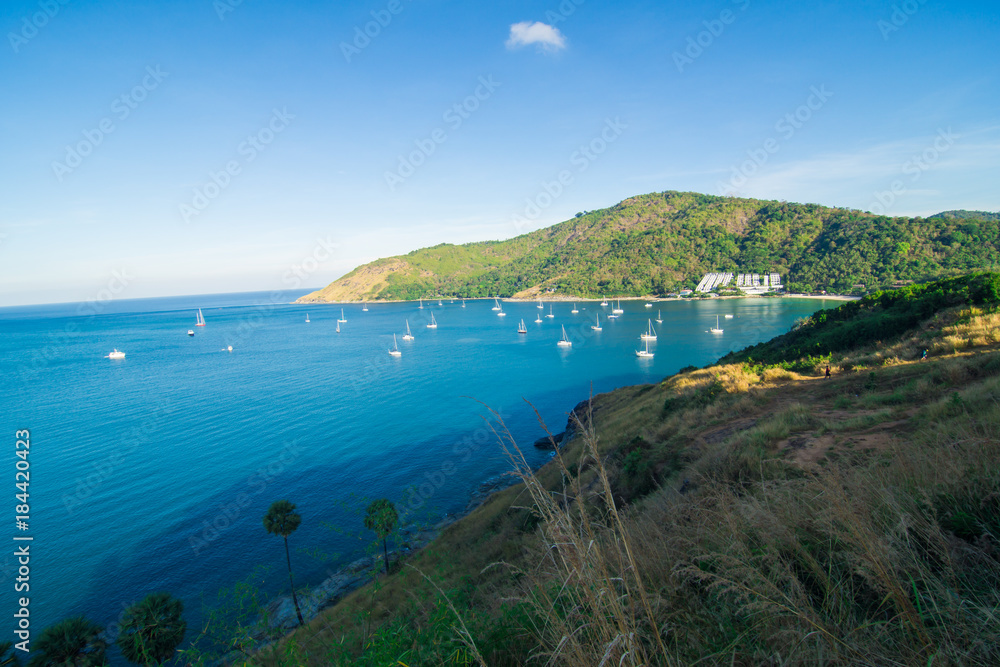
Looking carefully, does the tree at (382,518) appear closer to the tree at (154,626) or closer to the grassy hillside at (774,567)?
the tree at (154,626)

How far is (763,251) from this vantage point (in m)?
136

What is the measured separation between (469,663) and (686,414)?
47.2 ft

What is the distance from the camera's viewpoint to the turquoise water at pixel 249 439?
18734 mm

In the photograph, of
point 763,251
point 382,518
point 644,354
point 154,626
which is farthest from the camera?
point 763,251

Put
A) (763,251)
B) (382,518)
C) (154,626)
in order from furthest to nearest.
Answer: (763,251)
(382,518)
(154,626)

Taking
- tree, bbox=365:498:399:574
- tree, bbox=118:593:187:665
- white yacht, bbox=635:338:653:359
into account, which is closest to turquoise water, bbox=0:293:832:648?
white yacht, bbox=635:338:653:359

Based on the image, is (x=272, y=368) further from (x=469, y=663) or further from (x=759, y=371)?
(x=469, y=663)

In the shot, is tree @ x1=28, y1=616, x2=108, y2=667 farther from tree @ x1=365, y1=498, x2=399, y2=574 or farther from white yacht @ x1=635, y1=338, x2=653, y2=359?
white yacht @ x1=635, y1=338, x2=653, y2=359

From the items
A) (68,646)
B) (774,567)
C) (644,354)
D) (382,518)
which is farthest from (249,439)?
(644,354)

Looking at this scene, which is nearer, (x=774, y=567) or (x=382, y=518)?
(x=774, y=567)

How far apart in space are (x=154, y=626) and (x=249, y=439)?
2553cm

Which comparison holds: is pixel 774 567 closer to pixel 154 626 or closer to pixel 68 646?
pixel 154 626

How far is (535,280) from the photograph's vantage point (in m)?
179

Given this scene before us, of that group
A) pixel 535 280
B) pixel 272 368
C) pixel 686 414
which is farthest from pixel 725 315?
pixel 535 280
